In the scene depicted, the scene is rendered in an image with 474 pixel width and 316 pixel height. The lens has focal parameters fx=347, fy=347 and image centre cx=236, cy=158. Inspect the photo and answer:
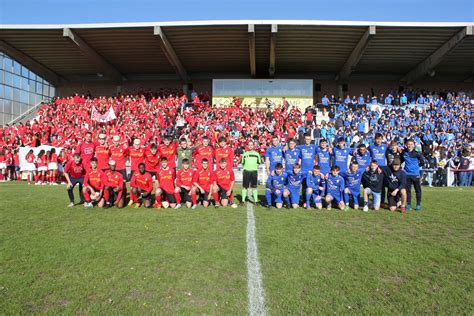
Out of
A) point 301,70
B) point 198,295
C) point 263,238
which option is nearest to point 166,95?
point 301,70

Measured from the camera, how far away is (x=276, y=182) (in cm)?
845

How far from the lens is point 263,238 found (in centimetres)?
539

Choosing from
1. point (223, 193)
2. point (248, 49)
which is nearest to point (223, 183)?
point (223, 193)

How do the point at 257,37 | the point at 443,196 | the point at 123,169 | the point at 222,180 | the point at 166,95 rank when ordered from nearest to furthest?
the point at 222,180 < the point at 123,169 < the point at 443,196 < the point at 257,37 < the point at 166,95

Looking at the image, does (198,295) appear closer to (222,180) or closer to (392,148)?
(222,180)

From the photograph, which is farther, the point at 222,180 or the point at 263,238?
the point at 222,180

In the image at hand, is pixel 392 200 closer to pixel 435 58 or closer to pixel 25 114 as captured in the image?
pixel 435 58

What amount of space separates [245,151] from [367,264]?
11.4 meters

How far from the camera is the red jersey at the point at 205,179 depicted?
27.7ft

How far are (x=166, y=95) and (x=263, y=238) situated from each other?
25.0 metres

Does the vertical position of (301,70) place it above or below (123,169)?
above

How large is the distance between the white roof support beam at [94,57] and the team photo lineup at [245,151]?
2.81 meters

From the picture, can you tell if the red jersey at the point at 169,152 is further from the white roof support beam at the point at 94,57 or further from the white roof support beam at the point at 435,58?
the white roof support beam at the point at 435,58

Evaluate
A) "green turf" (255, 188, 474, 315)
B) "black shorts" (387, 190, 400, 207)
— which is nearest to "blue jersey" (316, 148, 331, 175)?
"black shorts" (387, 190, 400, 207)
